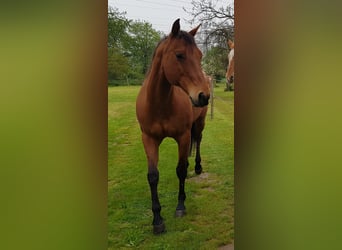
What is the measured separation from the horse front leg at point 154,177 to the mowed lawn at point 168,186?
0.02 metres

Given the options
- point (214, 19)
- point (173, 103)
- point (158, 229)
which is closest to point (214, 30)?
point (214, 19)

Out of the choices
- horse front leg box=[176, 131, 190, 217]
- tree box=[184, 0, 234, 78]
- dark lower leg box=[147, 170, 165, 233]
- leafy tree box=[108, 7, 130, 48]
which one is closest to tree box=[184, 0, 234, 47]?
tree box=[184, 0, 234, 78]

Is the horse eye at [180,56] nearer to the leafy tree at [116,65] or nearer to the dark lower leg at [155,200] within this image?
the leafy tree at [116,65]

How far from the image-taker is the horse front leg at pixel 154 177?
96cm

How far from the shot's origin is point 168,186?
1.00 m

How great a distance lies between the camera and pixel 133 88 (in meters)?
0.97

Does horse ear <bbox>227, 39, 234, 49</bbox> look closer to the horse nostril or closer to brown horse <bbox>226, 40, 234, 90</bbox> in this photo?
brown horse <bbox>226, 40, 234, 90</bbox>

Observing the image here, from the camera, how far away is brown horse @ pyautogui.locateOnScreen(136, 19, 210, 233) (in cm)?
89

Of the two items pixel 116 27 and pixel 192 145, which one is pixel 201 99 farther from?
pixel 116 27

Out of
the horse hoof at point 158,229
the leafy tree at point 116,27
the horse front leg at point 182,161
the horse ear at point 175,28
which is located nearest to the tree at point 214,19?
the horse ear at point 175,28

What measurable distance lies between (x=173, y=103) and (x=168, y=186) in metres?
0.26
